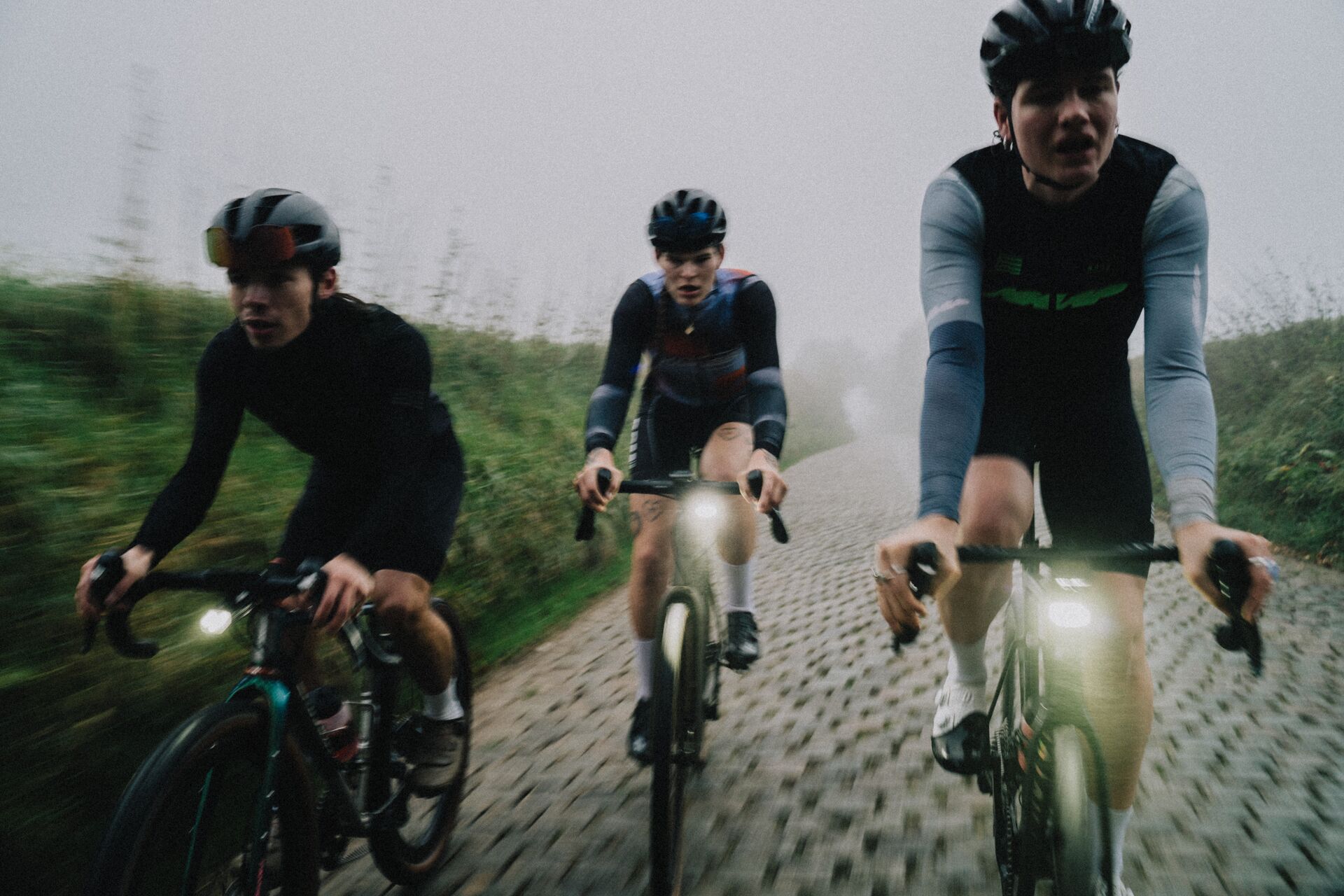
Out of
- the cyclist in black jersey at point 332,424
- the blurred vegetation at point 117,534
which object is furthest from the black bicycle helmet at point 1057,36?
the blurred vegetation at point 117,534

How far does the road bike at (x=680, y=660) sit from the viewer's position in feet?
8.04

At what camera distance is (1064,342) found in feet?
7.22

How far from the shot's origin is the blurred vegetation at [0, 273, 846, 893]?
8.07 feet

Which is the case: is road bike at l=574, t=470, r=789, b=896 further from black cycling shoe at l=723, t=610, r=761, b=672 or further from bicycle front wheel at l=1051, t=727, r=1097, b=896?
bicycle front wheel at l=1051, t=727, r=1097, b=896

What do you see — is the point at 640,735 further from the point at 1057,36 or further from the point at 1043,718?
the point at 1057,36

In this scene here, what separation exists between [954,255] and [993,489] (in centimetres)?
66

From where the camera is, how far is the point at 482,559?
222 inches

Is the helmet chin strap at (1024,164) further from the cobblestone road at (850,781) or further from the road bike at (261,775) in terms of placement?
the cobblestone road at (850,781)

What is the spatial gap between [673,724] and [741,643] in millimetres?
958

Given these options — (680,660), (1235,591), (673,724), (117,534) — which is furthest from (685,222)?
(117,534)

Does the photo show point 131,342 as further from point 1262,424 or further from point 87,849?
point 1262,424

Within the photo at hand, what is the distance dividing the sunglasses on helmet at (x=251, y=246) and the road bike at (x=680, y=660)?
1.29 metres

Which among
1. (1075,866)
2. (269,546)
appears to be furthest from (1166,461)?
(269,546)

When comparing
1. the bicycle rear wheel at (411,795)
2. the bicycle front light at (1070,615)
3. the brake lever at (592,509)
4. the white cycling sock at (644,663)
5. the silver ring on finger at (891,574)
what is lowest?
the bicycle rear wheel at (411,795)
